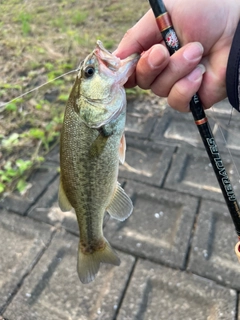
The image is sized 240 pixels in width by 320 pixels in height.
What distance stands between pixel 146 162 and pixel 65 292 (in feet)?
4.12

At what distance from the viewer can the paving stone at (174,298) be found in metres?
1.97

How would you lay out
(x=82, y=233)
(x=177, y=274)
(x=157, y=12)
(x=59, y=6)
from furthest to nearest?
(x=59, y=6) < (x=177, y=274) < (x=82, y=233) < (x=157, y=12)

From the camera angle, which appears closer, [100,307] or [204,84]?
[204,84]

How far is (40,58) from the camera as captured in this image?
448 centimetres

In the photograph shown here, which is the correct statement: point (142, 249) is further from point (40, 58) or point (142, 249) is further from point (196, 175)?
point (40, 58)

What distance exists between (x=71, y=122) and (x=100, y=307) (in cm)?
118

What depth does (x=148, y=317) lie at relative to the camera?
1.98m

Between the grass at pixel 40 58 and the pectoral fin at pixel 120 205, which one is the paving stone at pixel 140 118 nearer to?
the grass at pixel 40 58

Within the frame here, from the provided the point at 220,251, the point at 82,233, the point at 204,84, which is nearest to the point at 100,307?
the point at 82,233

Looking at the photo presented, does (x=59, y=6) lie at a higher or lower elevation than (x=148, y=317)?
higher

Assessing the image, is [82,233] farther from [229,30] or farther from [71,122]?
[229,30]

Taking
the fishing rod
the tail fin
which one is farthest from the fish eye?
the tail fin

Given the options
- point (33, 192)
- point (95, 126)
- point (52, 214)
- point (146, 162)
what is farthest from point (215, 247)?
point (33, 192)

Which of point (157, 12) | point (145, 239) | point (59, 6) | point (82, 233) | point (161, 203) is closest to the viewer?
point (157, 12)
